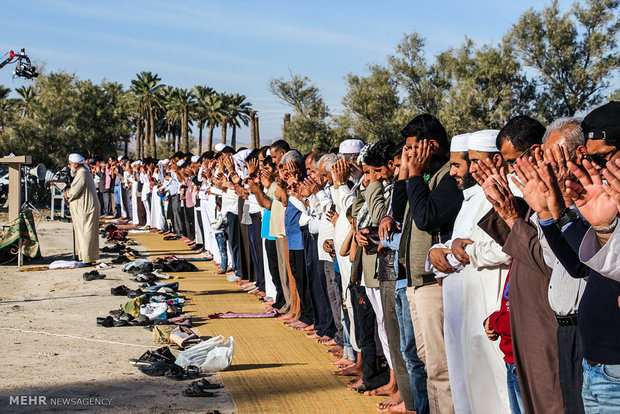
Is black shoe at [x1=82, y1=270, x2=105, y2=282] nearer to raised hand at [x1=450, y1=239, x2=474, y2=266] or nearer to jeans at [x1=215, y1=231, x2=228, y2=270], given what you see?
jeans at [x1=215, y1=231, x2=228, y2=270]

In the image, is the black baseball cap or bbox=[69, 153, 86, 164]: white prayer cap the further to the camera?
bbox=[69, 153, 86, 164]: white prayer cap

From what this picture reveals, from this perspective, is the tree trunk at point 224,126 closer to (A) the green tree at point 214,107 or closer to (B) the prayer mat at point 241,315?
(A) the green tree at point 214,107

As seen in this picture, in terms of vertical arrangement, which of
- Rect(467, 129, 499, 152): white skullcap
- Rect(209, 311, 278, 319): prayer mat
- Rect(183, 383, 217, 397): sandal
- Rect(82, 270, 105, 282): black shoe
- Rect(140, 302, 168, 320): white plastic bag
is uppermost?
Rect(467, 129, 499, 152): white skullcap

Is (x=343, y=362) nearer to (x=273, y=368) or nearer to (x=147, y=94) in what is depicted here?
(x=273, y=368)

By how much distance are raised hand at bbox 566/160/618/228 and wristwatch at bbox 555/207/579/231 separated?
337 mm

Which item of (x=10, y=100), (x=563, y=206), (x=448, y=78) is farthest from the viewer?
(x=10, y=100)

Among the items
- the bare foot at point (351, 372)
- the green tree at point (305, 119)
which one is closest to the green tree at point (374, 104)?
the green tree at point (305, 119)

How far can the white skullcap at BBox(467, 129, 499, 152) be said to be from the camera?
510 centimetres

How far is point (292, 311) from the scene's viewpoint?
1047cm

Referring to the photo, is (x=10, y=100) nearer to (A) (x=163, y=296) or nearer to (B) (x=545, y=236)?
(A) (x=163, y=296)

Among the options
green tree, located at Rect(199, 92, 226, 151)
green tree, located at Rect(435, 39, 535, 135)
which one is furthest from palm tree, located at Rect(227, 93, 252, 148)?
green tree, located at Rect(435, 39, 535, 135)

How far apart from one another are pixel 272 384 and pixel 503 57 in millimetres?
37324

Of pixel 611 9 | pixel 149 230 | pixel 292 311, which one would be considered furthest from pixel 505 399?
pixel 611 9

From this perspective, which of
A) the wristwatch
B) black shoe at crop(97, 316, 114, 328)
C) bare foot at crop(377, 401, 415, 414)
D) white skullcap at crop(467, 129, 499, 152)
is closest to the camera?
the wristwatch
